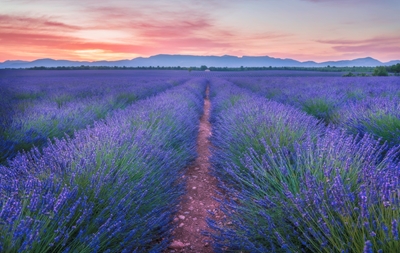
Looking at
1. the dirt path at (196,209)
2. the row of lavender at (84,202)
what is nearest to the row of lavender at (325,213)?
the dirt path at (196,209)

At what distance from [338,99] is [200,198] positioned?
5.54 m

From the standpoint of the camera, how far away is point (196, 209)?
3037mm

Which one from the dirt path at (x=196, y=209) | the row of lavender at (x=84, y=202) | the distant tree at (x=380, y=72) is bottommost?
the dirt path at (x=196, y=209)

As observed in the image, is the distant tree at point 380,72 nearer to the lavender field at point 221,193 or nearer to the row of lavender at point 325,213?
the lavender field at point 221,193

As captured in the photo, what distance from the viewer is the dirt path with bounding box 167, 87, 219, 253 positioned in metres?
2.37

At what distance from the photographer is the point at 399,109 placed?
4035 millimetres

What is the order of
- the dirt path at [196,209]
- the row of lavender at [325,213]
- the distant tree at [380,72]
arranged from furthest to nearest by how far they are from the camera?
the distant tree at [380,72] → the dirt path at [196,209] → the row of lavender at [325,213]

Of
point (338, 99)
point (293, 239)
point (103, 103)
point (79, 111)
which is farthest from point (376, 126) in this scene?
point (103, 103)

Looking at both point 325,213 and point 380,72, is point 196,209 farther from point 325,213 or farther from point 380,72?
point 380,72

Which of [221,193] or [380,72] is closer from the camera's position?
[221,193]

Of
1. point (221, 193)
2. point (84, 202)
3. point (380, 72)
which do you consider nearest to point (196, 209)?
point (221, 193)

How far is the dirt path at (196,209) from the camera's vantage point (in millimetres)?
2369

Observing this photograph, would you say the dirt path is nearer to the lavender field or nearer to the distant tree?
the lavender field

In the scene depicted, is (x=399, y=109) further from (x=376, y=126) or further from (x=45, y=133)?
(x=45, y=133)
